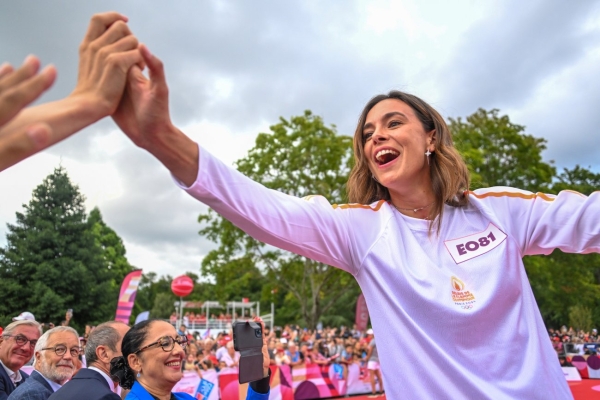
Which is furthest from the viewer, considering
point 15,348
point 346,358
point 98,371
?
point 346,358

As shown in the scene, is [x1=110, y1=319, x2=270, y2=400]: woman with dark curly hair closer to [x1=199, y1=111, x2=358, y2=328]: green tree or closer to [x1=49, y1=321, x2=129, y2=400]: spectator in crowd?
[x1=49, y1=321, x2=129, y2=400]: spectator in crowd

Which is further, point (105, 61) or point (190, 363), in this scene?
point (190, 363)

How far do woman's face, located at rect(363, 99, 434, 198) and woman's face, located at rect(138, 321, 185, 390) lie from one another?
263 cm

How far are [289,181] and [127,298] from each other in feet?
37.1

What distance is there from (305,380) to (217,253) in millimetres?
13584

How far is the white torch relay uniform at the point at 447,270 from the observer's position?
1670mm

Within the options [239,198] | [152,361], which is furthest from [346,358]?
[239,198]

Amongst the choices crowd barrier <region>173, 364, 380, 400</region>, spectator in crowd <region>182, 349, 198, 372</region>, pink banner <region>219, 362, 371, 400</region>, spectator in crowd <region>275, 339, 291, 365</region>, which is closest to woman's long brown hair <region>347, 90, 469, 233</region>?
crowd barrier <region>173, 364, 380, 400</region>

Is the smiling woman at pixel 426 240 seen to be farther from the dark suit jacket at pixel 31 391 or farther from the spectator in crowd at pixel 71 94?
the dark suit jacket at pixel 31 391

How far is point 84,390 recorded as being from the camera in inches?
143

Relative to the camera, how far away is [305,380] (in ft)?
47.6

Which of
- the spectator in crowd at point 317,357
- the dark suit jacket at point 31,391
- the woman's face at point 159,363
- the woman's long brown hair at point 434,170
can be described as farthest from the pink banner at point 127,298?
the woman's long brown hair at point 434,170

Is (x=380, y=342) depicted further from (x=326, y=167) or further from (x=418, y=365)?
(x=326, y=167)

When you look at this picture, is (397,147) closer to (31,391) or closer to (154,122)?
(154,122)
